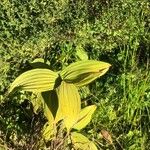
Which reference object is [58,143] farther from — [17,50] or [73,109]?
[17,50]

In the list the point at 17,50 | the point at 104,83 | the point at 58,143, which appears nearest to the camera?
the point at 58,143

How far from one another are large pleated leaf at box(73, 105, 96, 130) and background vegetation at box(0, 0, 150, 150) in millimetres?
117

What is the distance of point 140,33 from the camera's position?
3.46 metres

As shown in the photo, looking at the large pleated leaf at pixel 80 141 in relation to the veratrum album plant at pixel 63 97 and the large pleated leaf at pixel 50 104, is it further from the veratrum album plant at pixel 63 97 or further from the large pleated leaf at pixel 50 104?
the large pleated leaf at pixel 50 104

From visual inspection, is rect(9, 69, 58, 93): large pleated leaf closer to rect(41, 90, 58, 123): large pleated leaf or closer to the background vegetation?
rect(41, 90, 58, 123): large pleated leaf

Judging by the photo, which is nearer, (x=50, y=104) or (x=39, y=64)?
(x=50, y=104)

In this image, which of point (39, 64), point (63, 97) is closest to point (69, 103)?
point (63, 97)

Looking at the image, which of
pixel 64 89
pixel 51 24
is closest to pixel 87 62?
pixel 64 89

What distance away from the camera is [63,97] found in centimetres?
282

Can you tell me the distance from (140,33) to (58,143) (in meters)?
1.16

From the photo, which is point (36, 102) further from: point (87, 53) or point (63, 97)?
point (87, 53)

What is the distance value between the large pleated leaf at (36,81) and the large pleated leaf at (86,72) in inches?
3.5

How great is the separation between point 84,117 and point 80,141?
0.16m

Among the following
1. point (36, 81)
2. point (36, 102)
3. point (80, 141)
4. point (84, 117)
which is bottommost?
point (80, 141)
